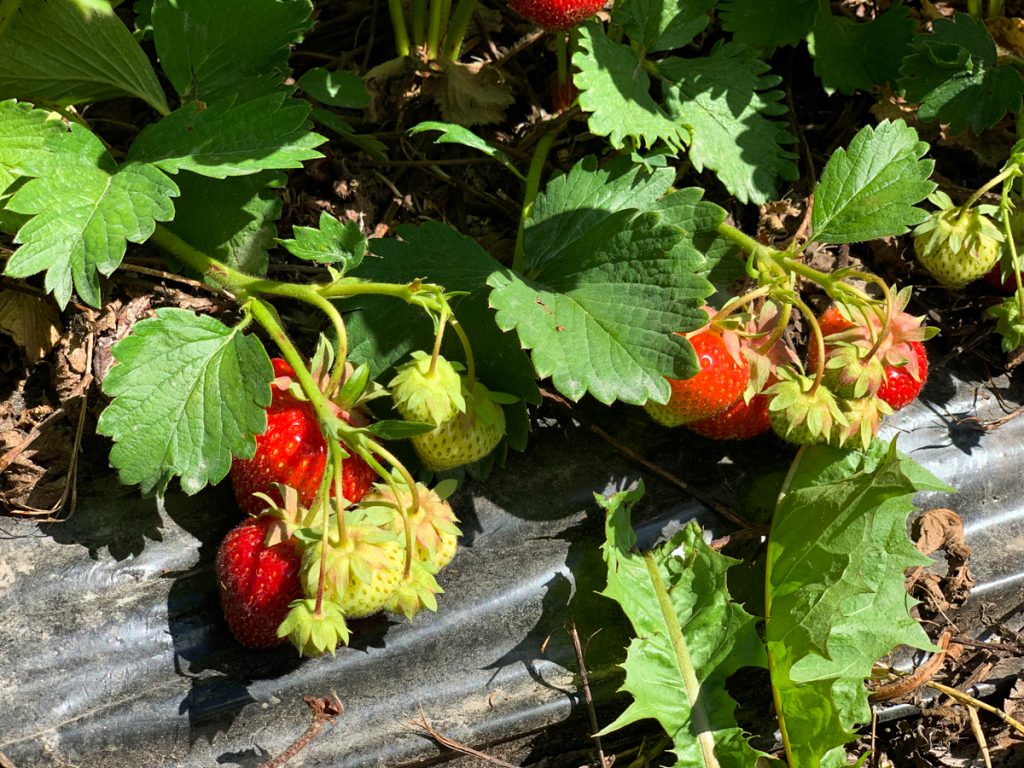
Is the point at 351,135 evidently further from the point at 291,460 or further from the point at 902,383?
the point at 902,383

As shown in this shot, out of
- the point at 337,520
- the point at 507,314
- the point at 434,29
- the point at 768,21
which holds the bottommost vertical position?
the point at 337,520

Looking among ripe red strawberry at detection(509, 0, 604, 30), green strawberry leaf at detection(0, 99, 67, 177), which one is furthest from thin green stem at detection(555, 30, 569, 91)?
green strawberry leaf at detection(0, 99, 67, 177)

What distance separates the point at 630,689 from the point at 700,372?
1.70 feet

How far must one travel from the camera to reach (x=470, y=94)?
83.6 inches

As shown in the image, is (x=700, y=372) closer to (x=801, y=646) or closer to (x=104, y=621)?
(x=801, y=646)

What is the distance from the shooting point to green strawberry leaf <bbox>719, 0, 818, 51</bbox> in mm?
2037

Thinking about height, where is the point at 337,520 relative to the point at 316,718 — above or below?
above

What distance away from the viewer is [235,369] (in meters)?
1.56

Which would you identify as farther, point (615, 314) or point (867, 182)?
point (867, 182)

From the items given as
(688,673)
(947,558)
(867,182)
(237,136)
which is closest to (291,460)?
(237,136)

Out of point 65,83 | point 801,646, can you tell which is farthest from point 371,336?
point 801,646

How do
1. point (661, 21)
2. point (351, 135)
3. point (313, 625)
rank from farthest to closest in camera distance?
1. point (351, 135)
2. point (661, 21)
3. point (313, 625)

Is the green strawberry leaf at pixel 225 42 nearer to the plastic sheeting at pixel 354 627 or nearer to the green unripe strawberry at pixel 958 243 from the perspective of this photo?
the plastic sheeting at pixel 354 627

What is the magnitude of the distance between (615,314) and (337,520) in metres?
0.53
